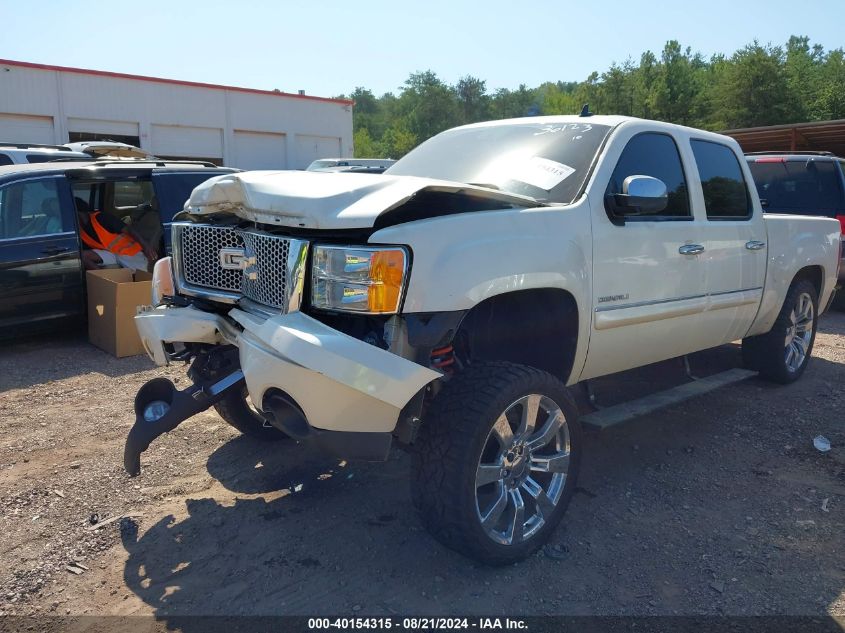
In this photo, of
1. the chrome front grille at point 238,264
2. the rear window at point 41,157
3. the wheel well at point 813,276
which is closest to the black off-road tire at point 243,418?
the chrome front grille at point 238,264

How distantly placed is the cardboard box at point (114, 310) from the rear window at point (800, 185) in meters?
7.22

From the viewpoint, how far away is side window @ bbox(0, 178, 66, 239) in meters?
6.44

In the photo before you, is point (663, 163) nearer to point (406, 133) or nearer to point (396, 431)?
point (396, 431)

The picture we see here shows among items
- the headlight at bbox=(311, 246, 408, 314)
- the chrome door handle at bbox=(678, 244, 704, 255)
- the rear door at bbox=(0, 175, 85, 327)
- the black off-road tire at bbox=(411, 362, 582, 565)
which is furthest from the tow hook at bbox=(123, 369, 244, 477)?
the rear door at bbox=(0, 175, 85, 327)

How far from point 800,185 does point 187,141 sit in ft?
69.5

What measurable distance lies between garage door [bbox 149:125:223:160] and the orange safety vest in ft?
58.0

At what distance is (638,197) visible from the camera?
3.58 m

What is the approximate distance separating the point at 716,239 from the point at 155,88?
23.2 meters

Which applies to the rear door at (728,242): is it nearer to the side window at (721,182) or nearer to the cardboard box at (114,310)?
the side window at (721,182)

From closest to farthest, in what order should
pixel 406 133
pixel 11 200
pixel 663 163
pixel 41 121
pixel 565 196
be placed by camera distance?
pixel 565 196 → pixel 663 163 → pixel 11 200 → pixel 41 121 → pixel 406 133

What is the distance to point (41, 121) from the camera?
21.5 meters

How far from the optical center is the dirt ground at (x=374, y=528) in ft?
9.57

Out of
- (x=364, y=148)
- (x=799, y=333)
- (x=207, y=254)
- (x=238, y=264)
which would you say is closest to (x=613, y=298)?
(x=238, y=264)

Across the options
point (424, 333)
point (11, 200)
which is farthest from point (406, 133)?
point (424, 333)
